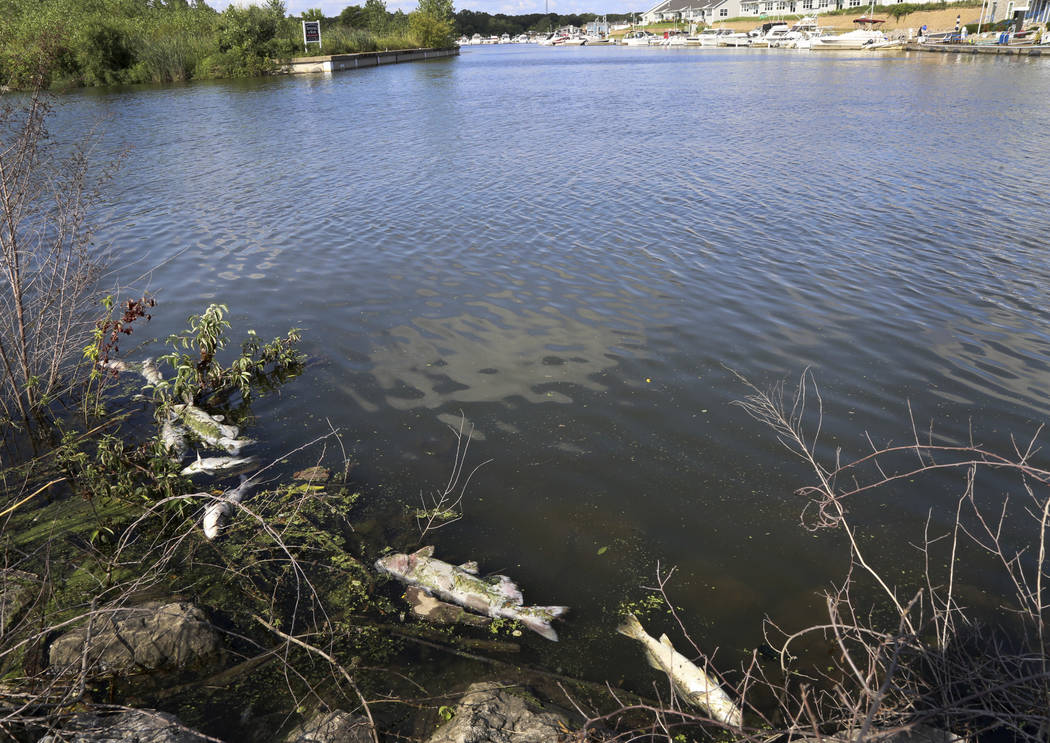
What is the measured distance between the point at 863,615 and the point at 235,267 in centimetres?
1048

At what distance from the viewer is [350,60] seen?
2188 inches

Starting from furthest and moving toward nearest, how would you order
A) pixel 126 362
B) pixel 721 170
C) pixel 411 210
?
pixel 721 170, pixel 411 210, pixel 126 362

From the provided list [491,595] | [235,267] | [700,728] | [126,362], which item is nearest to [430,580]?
[491,595]

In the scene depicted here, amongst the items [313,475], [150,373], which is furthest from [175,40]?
[313,475]

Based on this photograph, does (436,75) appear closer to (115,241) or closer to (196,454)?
(115,241)

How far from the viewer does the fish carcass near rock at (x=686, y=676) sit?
3625mm

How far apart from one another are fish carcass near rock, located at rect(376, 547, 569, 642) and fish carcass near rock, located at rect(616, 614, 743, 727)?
519mm

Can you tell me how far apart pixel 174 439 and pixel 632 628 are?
466 cm

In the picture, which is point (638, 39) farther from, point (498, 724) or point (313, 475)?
point (498, 724)

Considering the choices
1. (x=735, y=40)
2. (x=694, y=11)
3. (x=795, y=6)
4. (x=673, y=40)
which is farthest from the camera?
(x=694, y=11)

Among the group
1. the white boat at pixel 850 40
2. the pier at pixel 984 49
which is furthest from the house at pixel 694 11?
the pier at pixel 984 49

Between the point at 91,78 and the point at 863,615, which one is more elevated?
the point at 91,78

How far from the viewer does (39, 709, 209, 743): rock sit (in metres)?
3.11

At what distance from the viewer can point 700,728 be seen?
142 inches
